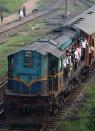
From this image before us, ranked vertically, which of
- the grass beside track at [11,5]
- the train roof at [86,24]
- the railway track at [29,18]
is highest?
the grass beside track at [11,5]

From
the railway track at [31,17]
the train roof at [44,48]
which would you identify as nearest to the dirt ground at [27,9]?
the railway track at [31,17]

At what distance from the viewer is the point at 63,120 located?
62.8 feet

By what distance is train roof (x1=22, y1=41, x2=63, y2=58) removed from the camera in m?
19.2

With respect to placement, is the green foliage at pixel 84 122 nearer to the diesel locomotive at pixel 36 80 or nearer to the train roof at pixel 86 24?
the diesel locomotive at pixel 36 80

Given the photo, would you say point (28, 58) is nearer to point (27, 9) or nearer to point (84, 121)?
point (84, 121)

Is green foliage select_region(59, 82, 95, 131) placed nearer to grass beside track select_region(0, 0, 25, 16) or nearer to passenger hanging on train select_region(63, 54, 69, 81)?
passenger hanging on train select_region(63, 54, 69, 81)

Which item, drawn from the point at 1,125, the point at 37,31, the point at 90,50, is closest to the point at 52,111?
the point at 1,125

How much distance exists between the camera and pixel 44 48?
1959cm

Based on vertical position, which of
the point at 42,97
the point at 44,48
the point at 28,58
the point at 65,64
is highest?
the point at 44,48

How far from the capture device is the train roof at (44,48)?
19172 mm

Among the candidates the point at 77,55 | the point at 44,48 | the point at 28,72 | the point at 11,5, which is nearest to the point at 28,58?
the point at 28,72

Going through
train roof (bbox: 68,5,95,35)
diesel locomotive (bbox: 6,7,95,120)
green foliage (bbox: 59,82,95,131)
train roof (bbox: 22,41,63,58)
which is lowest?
green foliage (bbox: 59,82,95,131)

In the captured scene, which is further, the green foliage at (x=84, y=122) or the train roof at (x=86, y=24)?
the train roof at (x=86, y=24)

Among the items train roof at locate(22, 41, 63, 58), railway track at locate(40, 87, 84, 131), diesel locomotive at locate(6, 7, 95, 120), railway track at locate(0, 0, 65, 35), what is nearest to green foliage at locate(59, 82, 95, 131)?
railway track at locate(40, 87, 84, 131)
